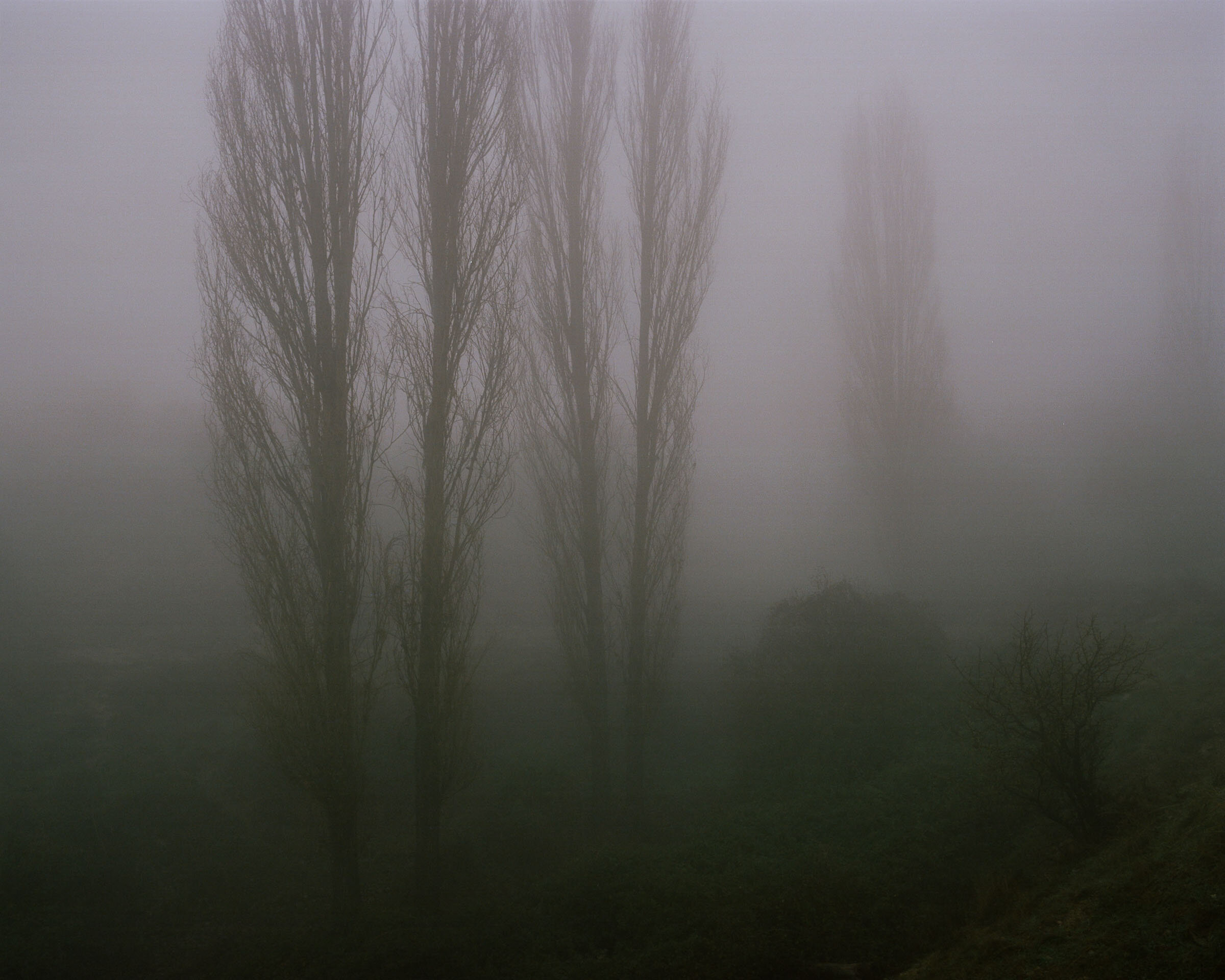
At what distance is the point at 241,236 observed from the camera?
277 inches

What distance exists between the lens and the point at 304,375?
6.91 meters

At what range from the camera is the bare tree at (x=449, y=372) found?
720 centimetres

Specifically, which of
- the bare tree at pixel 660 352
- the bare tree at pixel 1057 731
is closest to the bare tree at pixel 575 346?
the bare tree at pixel 660 352

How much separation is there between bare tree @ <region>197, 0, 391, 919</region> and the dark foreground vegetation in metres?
1.32

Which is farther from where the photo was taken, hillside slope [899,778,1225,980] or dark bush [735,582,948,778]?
dark bush [735,582,948,778]

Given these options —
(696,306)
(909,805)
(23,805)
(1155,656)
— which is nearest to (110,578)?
→ (23,805)

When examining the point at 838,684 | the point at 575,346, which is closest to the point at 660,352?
the point at 575,346

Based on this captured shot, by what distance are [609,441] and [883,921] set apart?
6.13 metres

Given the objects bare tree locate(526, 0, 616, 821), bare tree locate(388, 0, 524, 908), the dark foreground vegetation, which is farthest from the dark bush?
bare tree locate(388, 0, 524, 908)

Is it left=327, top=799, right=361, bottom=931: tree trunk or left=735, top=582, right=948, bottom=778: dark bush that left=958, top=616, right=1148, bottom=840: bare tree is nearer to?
left=735, top=582, right=948, bottom=778: dark bush

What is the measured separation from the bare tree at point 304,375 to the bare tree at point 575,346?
248 centimetres

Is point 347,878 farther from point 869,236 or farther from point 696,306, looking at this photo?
point 869,236

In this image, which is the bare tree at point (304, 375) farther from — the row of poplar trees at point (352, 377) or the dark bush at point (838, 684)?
the dark bush at point (838, 684)

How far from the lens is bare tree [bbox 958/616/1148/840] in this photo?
6.58 m
